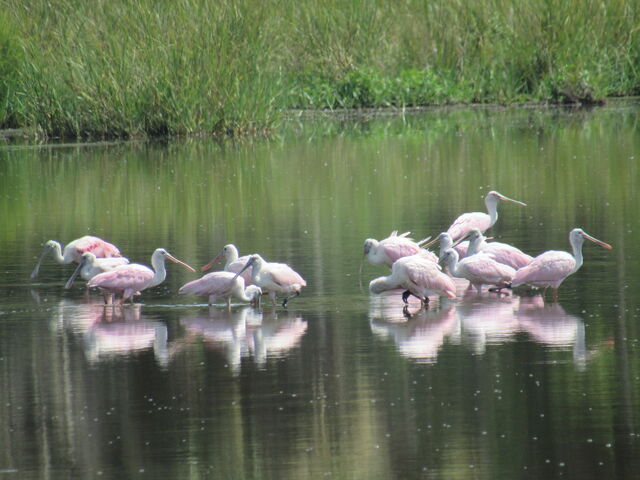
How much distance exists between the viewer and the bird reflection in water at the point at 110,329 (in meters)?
9.55

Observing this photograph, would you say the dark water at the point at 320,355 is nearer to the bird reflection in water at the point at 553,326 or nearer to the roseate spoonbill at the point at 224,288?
the bird reflection in water at the point at 553,326

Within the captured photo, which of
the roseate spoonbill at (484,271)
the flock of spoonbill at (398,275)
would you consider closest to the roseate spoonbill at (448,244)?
the flock of spoonbill at (398,275)

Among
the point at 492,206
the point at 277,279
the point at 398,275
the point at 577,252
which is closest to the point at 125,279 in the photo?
the point at 277,279

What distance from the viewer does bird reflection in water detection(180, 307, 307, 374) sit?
9355mm

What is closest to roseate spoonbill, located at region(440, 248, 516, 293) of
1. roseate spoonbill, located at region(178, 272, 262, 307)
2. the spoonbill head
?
the spoonbill head

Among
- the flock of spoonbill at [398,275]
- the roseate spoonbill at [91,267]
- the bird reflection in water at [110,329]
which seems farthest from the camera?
the roseate spoonbill at [91,267]

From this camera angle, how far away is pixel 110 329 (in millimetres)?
10461

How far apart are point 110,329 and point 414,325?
2122 millimetres

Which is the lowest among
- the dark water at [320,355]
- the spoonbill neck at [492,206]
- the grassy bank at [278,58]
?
the dark water at [320,355]

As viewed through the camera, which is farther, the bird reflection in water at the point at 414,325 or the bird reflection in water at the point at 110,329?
the bird reflection in water at the point at 110,329

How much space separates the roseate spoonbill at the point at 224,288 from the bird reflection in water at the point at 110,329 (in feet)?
1.66

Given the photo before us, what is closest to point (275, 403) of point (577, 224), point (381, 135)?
point (577, 224)

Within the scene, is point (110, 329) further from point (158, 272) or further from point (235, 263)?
point (235, 263)

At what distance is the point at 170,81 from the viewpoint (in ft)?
88.0
